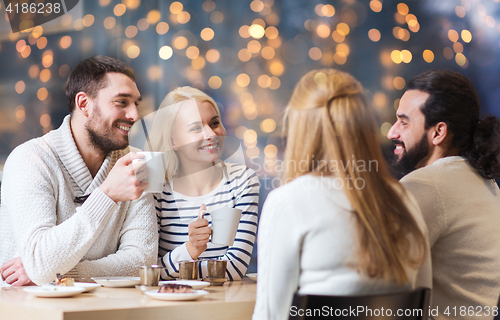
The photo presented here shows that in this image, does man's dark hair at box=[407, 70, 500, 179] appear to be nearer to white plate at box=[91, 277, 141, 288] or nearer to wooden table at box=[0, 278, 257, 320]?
wooden table at box=[0, 278, 257, 320]

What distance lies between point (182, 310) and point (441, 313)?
0.74 m

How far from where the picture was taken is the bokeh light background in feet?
6.76

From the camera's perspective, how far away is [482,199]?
4.21 ft

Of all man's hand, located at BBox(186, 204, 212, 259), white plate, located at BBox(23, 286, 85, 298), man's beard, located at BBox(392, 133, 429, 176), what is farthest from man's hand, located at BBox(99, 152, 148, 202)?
man's beard, located at BBox(392, 133, 429, 176)

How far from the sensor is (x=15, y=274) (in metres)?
1.40

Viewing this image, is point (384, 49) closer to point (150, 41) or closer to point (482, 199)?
point (482, 199)

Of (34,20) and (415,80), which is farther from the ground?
(34,20)

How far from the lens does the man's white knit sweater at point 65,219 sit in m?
1.28

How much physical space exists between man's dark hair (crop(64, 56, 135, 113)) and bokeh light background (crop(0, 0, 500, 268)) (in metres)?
0.48

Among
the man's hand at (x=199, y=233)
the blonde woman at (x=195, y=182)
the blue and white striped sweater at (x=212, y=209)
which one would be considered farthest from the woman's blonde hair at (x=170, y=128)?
the man's hand at (x=199, y=233)

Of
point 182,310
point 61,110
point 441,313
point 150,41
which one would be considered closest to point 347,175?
point 182,310

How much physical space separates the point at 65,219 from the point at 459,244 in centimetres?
125

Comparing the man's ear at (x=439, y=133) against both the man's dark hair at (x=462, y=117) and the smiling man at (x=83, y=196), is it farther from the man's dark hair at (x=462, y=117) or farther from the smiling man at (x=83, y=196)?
the smiling man at (x=83, y=196)

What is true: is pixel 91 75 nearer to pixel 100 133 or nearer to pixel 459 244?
pixel 100 133
